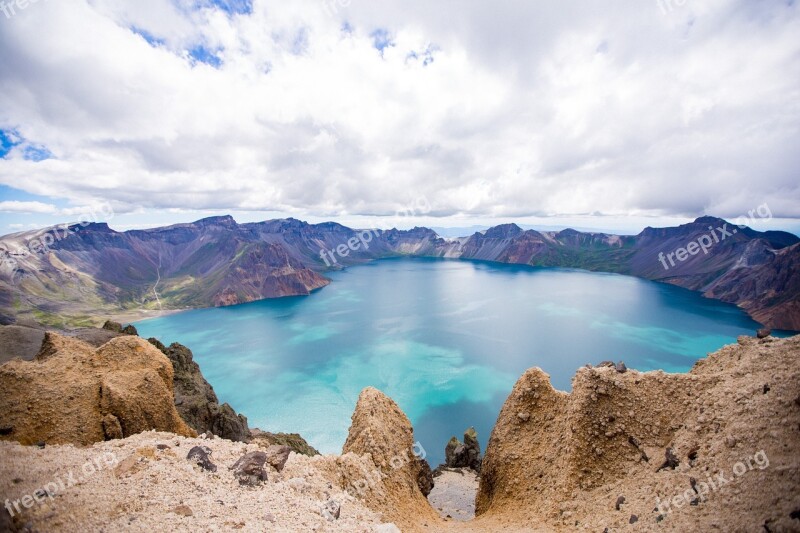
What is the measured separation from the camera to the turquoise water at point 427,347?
233ft

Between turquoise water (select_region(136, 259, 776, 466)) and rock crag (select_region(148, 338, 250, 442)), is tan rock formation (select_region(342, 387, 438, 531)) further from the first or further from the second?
turquoise water (select_region(136, 259, 776, 466))

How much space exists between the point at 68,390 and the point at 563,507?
85.0ft

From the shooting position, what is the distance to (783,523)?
837cm

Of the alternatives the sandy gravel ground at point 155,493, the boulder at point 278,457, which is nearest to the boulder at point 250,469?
the sandy gravel ground at point 155,493

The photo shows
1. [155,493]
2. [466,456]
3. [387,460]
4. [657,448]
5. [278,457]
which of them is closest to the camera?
[155,493]

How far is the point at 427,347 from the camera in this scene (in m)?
106

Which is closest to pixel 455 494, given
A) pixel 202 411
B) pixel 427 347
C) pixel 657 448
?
pixel 657 448

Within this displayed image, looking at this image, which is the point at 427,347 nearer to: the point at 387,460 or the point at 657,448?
the point at 387,460

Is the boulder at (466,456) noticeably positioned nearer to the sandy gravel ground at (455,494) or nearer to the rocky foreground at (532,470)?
the sandy gravel ground at (455,494)

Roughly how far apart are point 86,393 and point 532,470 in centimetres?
2516

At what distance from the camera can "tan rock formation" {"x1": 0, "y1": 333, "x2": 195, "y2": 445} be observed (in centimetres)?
1669

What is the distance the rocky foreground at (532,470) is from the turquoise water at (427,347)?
3928 cm

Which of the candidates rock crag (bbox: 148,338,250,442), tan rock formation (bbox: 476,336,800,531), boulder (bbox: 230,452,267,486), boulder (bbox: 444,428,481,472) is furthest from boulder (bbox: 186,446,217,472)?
boulder (bbox: 444,428,481,472)

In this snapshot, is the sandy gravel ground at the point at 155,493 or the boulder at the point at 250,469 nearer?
the sandy gravel ground at the point at 155,493
